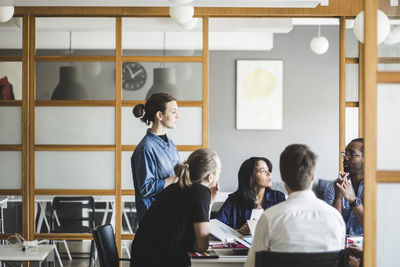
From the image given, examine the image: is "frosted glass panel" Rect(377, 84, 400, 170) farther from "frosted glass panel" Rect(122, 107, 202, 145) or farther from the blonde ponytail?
"frosted glass panel" Rect(122, 107, 202, 145)

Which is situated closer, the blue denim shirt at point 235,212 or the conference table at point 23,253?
the blue denim shirt at point 235,212

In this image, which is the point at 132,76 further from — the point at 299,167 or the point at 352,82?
the point at 299,167

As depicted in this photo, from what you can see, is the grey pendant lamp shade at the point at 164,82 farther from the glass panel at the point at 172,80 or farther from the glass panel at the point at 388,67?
the glass panel at the point at 388,67

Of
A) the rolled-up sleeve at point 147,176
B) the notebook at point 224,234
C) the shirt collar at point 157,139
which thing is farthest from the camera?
the shirt collar at point 157,139

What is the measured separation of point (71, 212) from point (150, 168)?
1766 mm

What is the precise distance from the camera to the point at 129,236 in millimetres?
4973

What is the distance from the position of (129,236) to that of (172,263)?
7.66 feet

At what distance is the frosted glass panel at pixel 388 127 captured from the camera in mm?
2123

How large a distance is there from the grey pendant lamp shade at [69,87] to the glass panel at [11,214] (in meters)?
0.97

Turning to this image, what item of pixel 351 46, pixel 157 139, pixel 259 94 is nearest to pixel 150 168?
pixel 157 139

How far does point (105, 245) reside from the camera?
10.3 feet

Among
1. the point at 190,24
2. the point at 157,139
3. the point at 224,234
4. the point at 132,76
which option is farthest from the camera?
the point at 132,76

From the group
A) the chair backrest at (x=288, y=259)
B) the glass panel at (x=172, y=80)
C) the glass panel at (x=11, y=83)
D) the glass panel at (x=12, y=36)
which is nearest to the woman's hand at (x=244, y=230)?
the chair backrest at (x=288, y=259)

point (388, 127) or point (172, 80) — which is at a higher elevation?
point (172, 80)
